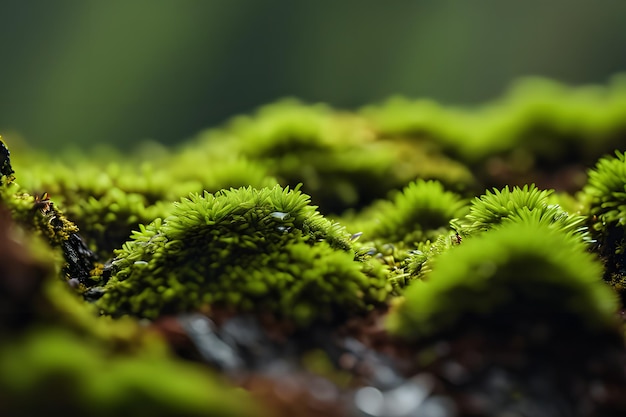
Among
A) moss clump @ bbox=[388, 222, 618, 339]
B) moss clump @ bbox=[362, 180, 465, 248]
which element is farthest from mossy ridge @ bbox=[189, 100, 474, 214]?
moss clump @ bbox=[388, 222, 618, 339]

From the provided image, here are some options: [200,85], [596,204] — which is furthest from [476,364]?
[200,85]

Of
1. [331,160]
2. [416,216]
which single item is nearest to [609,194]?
[416,216]

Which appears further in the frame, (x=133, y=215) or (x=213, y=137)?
(x=213, y=137)

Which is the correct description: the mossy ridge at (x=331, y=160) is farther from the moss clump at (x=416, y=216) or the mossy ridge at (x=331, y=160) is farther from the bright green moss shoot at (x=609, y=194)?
the bright green moss shoot at (x=609, y=194)

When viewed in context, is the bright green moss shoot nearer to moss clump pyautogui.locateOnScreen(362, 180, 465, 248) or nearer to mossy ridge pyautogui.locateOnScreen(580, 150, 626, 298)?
mossy ridge pyautogui.locateOnScreen(580, 150, 626, 298)

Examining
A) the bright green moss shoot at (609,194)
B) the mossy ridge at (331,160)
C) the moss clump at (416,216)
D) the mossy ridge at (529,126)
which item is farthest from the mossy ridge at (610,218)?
the mossy ridge at (529,126)

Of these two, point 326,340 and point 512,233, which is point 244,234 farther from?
point 512,233
